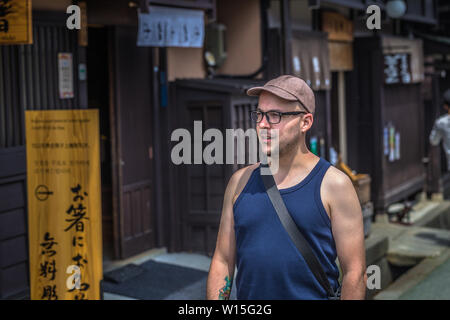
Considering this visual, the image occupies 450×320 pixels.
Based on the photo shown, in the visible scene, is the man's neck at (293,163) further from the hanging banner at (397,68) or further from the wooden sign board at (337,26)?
the hanging banner at (397,68)

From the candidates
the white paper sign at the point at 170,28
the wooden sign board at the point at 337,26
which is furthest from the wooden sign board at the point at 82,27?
the wooden sign board at the point at 337,26

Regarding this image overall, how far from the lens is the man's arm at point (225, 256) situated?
137 inches

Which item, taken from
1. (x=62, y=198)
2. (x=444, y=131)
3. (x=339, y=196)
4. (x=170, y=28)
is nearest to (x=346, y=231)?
(x=339, y=196)

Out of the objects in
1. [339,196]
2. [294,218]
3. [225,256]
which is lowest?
[225,256]

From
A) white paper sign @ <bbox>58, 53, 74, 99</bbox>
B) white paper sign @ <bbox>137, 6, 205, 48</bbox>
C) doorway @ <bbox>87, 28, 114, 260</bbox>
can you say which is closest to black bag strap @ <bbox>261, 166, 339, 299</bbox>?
white paper sign @ <bbox>58, 53, 74, 99</bbox>

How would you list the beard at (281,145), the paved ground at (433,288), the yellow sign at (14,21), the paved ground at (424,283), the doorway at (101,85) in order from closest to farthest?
1. the beard at (281,145)
2. the yellow sign at (14,21)
3. the paved ground at (433,288)
4. the paved ground at (424,283)
5. the doorway at (101,85)

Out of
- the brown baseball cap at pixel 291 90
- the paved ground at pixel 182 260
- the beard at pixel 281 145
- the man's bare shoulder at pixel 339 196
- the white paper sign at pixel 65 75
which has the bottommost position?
the paved ground at pixel 182 260

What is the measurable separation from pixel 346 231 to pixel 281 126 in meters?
0.66

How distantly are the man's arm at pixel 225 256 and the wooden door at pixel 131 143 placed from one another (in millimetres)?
6142

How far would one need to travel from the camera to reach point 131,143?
9719 mm

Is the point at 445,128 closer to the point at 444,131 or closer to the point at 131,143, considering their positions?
the point at 444,131

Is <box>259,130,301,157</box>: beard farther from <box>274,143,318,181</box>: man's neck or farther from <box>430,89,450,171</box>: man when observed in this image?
<box>430,89,450,171</box>: man
